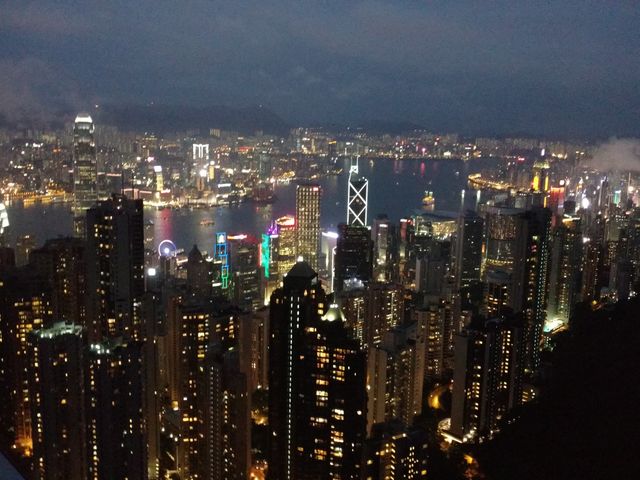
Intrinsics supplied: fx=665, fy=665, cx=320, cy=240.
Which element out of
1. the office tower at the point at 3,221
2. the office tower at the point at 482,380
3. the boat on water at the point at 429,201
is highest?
the office tower at the point at 3,221

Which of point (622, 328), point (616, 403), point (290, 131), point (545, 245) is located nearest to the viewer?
point (616, 403)

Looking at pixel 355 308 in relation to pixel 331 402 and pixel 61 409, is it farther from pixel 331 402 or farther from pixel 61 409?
pixel 61 409

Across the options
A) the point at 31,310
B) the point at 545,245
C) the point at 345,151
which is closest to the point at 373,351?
the point at 31,310

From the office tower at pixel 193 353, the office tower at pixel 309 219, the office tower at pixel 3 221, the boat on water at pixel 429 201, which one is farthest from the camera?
the boat on water at pixel 429 201

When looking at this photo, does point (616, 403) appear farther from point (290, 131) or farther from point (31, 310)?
point (290, 131)

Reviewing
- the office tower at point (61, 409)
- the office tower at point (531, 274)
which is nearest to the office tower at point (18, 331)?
the office tower at point (61, 409)

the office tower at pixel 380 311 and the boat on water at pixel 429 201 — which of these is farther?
the boat on water at pixel 429 201

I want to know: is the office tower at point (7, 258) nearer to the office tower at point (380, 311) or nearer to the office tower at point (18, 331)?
the office tower at point (18, 331)
